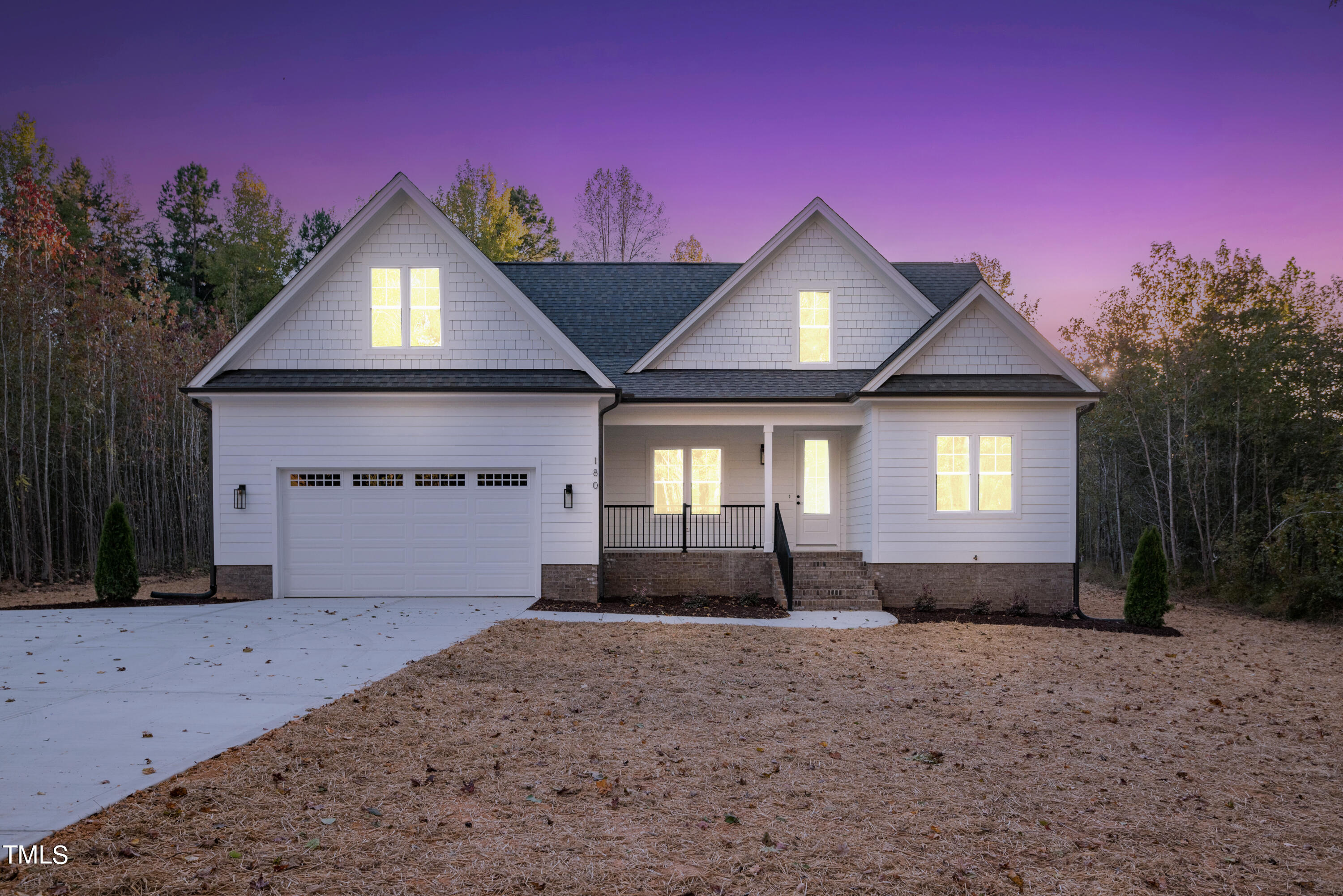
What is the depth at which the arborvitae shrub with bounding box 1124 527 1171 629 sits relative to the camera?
11.4m

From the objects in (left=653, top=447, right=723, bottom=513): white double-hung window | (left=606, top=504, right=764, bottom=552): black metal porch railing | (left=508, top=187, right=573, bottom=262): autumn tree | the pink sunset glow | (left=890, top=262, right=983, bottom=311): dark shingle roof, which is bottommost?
(left=606, top=504, right=764, bottom=552): black metal porch railing

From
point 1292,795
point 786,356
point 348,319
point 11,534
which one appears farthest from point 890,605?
point 11,534

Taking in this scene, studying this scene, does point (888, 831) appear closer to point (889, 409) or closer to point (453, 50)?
point (889, 409)

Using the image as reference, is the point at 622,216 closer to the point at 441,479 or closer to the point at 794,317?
the point at 794,317

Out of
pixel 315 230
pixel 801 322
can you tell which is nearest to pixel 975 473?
pixel 801 322

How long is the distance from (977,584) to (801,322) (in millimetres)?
5598

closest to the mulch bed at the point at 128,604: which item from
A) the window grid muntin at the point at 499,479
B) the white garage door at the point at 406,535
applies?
the white garage door at the point at 406,535

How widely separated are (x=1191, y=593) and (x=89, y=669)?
1946 cm

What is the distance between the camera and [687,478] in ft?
48.3

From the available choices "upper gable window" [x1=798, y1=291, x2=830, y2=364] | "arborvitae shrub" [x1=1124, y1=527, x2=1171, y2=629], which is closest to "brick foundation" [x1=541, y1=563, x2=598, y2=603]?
"upper gable window" [x1=798, y1=291, x2=830, y2=364]

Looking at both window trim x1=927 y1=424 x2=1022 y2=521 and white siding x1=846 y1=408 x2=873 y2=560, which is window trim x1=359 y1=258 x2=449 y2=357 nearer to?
white siding x1=846 y1=408 x2=873 y2=560

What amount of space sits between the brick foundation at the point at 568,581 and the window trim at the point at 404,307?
13.5 feet

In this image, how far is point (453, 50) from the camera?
17312 mm

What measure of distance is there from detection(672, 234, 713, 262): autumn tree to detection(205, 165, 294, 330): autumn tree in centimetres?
1631
